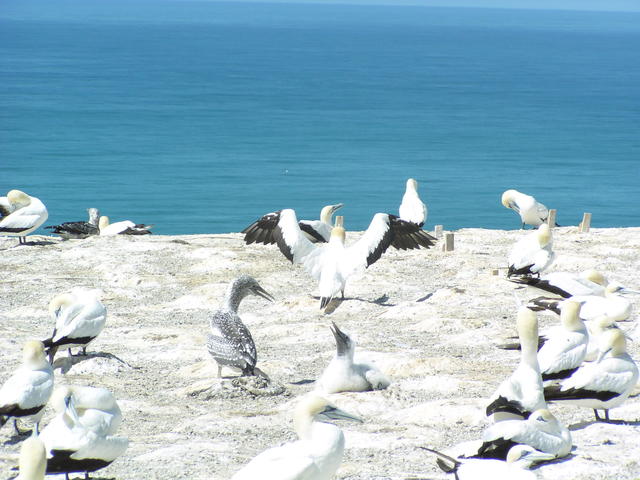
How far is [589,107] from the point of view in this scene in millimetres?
81500

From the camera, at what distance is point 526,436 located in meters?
6.77

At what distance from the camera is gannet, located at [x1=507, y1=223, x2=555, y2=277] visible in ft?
46.6

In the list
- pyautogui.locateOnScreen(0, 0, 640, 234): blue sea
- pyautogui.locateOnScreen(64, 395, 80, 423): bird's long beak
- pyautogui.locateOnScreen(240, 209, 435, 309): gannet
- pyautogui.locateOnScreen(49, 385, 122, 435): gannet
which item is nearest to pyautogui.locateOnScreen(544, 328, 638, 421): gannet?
pyautogui.locateOnScreen(49, 385, 122, 435): gannet

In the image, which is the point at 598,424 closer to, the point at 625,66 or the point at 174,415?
the point at 174,415

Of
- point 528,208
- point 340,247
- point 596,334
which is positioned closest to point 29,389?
point 596,334

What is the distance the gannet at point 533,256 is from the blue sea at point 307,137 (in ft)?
74.1

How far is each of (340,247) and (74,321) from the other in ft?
16.9

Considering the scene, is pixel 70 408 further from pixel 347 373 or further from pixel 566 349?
pixel 566 349

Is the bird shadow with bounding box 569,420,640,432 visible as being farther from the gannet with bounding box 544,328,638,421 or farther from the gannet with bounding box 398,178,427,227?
the gannet with bounding box 398,178,427,227

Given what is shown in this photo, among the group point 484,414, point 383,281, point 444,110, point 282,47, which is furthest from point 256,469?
point 282,47

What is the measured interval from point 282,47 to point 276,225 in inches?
5350

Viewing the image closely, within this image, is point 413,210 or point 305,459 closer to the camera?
point 305,459

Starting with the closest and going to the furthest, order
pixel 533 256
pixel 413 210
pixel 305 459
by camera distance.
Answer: pixel 305 459, pixel 533 256, pixel 413 210

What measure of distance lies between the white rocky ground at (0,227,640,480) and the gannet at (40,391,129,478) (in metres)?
0.35
